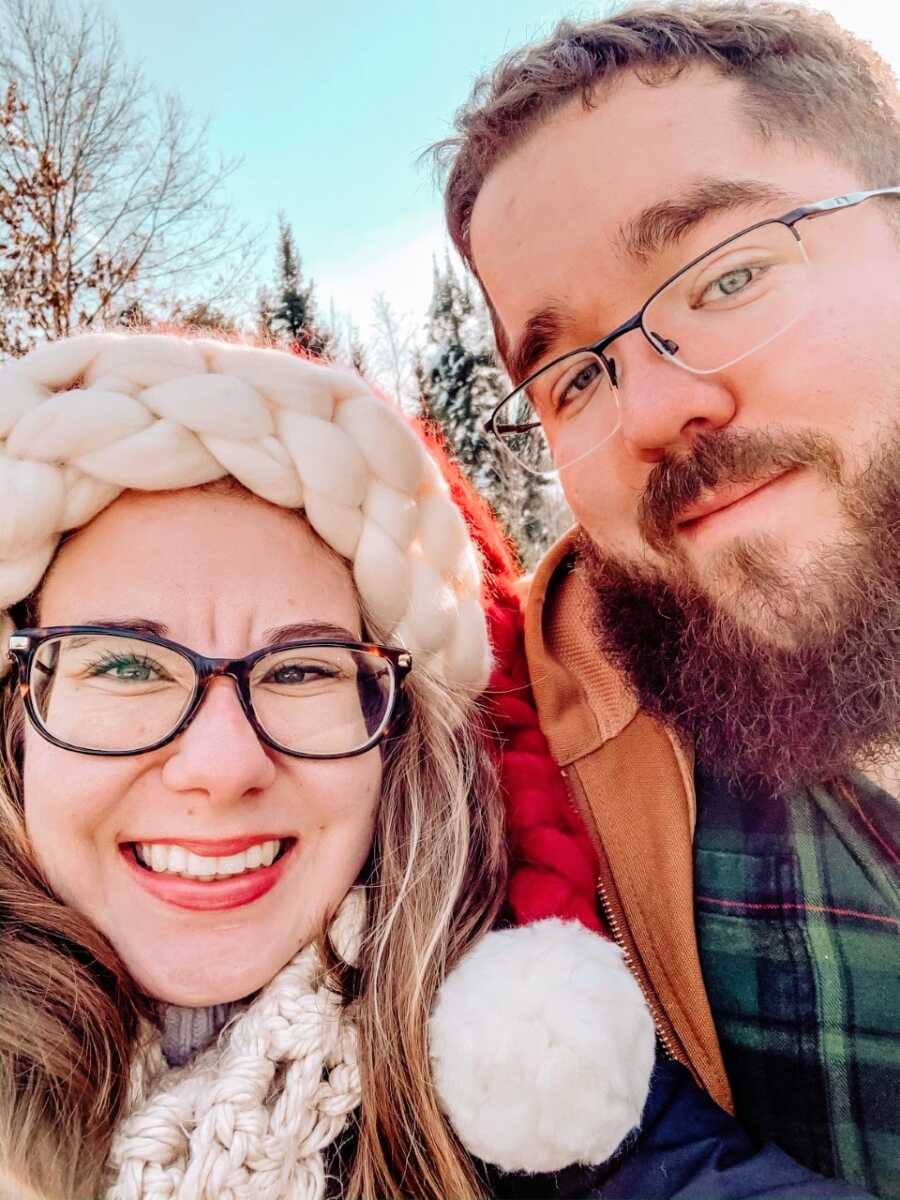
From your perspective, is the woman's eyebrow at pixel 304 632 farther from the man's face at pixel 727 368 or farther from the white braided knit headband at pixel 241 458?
the man's face at pixel 727 368

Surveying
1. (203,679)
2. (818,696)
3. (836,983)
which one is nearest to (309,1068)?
(203,679)

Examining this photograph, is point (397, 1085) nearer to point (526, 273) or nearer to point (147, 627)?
point (147, 627)

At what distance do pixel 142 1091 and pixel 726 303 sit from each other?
5.94 ft

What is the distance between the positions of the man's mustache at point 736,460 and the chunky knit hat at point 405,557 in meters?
0.45

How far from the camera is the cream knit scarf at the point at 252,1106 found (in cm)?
112

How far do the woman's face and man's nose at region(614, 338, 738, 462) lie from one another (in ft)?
2.47

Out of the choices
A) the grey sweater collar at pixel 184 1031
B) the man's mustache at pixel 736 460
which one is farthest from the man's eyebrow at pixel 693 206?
the grey sweater collar at pixel 184 1031

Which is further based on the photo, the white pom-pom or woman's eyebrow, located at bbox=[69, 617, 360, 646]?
woman's eyebrow, located at bbox=[69, 617, 360, 646]

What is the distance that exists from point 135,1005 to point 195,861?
0.27 metres

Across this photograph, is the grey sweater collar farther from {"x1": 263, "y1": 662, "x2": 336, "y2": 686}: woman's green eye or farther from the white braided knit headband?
the white braided knit headband

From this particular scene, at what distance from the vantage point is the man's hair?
63.4 inches

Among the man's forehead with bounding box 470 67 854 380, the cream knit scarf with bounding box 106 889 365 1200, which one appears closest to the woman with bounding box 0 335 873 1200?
the cream knit scarf with bounding box 106 889 365 1200

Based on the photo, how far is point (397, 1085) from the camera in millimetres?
1251

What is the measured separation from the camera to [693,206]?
153cm
